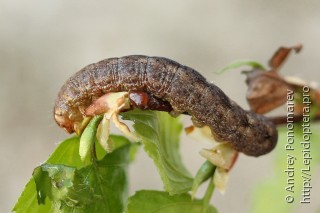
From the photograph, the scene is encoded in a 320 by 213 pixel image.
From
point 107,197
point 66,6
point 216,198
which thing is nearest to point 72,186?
point 107,197

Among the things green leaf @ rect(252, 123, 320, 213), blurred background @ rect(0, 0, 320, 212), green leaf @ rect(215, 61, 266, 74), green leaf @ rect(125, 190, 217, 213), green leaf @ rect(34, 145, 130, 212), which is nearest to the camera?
green leaf @ rect(34, 145, 130, 212)

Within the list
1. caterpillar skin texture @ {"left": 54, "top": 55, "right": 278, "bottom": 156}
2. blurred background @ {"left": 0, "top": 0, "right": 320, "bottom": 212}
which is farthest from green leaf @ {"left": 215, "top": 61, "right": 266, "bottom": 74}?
blurred background @ {"left": 0, "top": 0, "right": 320, "bottom": 212}

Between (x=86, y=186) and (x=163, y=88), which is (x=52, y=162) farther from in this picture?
(x=163, y=88)

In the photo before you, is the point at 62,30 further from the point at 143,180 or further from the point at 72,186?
the point at 72,186

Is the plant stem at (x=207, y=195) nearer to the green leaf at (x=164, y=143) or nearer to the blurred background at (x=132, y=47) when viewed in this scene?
the green leaf at (x=164, y=143)

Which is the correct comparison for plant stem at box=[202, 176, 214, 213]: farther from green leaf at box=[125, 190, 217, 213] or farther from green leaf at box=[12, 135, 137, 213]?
green leaf at box=[12, 135, 137, 213]

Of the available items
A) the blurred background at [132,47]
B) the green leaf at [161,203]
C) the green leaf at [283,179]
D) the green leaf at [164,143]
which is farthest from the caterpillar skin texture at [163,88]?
the blurred background at [132,47]
